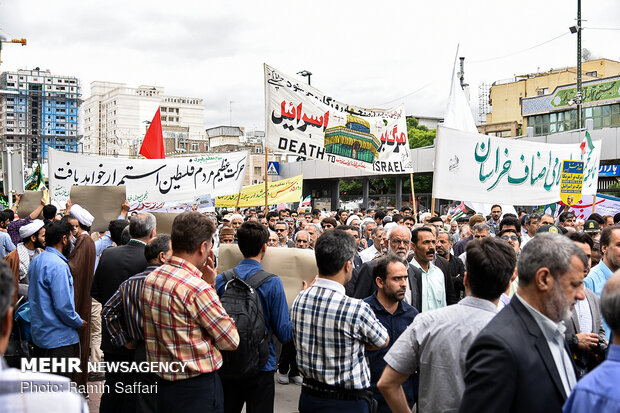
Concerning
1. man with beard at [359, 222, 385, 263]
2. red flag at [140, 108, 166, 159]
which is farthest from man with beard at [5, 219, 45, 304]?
red flag at [140, 108, 166, 159]

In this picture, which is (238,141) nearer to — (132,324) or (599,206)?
(599,206)

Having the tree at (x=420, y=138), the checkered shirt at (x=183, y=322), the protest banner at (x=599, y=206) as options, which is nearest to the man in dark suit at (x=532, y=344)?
the checkered shirt at (x=183, y=322)

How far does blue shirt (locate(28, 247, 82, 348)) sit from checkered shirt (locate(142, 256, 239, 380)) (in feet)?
6.19

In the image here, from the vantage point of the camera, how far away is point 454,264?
6.25 metres

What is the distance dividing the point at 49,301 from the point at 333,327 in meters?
2.85

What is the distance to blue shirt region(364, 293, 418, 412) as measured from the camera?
3.89m

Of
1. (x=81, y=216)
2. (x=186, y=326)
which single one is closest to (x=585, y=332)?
(x=186, y=326)

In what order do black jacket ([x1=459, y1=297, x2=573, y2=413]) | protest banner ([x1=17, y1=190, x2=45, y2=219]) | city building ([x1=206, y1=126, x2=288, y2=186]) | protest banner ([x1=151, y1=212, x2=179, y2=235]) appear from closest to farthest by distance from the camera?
black jacket ([x1=459, y1=297, x2=573, y2=413])
protest banner ([x1=151, y1=212, x2=179, y2=235])
protest banner ([x1=17, y1=190, x2=45, y2=219])
city building ([x1=206, y1=126, x2=288, y2=186])

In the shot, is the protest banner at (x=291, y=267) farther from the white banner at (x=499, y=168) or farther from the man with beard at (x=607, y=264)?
the white banner at (x=499, y=168)

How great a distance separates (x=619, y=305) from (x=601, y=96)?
48.0 meters

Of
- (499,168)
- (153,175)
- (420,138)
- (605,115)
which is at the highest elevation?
(605,115)

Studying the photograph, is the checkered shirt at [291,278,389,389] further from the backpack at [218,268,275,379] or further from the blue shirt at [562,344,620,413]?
the blue shirt at [562,344,620,413]

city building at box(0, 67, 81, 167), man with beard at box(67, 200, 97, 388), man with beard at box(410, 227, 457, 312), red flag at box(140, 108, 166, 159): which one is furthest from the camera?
city building at box(0, 67, 81, 167)

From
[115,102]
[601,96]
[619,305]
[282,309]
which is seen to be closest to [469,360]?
[619,305]
